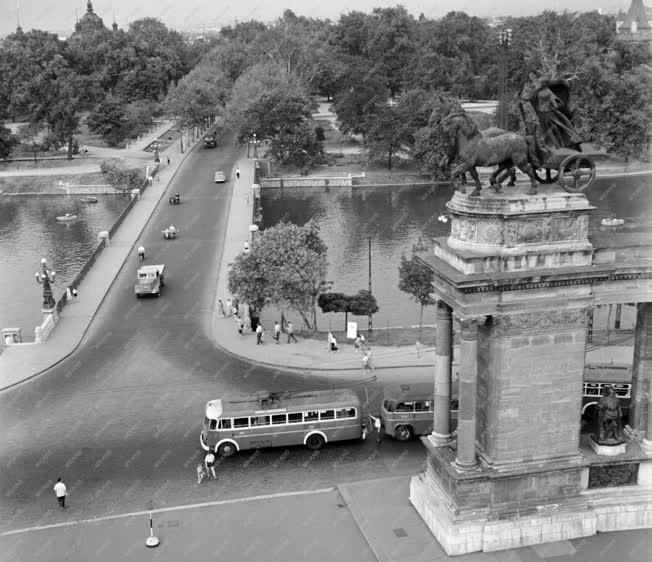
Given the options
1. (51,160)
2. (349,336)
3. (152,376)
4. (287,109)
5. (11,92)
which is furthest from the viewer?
(11,92)

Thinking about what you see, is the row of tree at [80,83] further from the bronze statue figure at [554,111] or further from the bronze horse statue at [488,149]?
the bronze statue figure at [554,111]

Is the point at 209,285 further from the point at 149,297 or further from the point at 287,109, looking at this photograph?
the point at 287,109

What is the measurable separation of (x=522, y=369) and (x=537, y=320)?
5.48 feet

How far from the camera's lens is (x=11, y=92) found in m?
125

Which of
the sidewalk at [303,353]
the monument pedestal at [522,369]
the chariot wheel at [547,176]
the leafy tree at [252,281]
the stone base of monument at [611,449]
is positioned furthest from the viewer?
the leafy tree at [252,281]

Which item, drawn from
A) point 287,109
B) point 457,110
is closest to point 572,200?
point 457,110

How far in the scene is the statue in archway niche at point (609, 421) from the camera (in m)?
28.4

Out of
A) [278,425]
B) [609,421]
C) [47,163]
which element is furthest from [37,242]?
[609,421]

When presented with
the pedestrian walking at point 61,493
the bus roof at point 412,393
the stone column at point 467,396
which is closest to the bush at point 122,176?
the bus roof at point 412,393

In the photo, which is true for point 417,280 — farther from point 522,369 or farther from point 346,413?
point 522,369

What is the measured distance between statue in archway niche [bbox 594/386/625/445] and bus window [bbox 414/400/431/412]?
9.05 metres

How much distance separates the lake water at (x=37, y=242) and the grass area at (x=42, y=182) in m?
1.86

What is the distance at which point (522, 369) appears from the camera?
26.9 metres

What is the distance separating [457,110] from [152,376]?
80.2 feet
